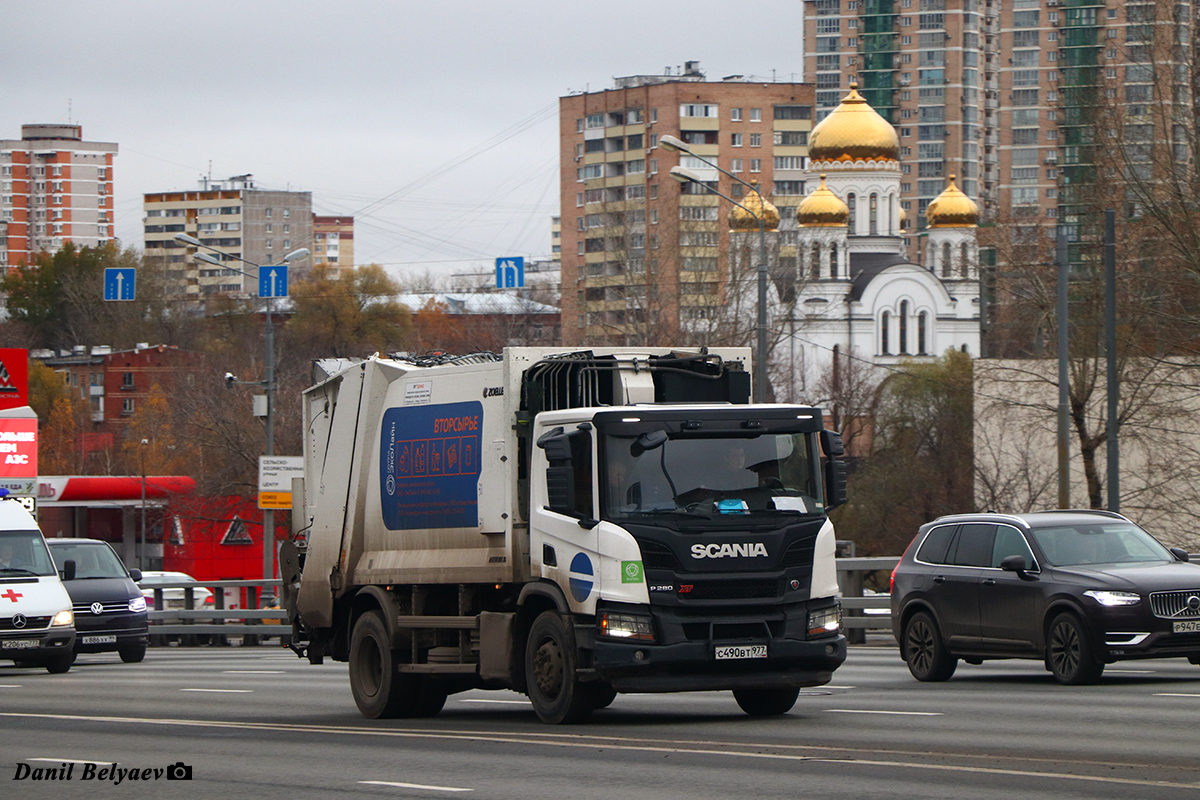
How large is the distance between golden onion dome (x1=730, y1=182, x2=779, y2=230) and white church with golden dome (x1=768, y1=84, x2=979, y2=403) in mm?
11686

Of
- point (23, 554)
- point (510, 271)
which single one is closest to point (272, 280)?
point (23, 554)

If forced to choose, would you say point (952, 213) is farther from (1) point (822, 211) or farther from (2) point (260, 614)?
(2) point (260, 614)

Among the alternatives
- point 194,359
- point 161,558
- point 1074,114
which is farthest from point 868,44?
point 1074,114

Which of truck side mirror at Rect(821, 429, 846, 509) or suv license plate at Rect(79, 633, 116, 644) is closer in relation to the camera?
truck side mirror at Rect(821, 429, 846, 509)

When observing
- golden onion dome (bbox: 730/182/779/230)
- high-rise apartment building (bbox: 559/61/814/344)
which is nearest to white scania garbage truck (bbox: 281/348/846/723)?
golden onion dome (bbox: 730/182/779/230)

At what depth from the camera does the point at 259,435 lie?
216 feet

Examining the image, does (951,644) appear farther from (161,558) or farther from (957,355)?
(957,355)

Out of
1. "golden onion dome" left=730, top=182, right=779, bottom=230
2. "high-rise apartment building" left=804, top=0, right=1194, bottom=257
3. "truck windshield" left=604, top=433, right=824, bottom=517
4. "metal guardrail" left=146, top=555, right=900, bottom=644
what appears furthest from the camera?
"high-rise apartment building" left=804, top=0, right=1194, bottom=257

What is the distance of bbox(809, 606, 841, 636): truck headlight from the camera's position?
13.7 meters

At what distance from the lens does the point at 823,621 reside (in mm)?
13820

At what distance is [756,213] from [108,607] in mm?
29312

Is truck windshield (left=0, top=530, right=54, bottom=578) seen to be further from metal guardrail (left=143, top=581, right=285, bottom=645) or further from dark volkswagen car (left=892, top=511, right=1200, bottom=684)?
dark volkswagen car (left=892, top=511, right=1200, bottom=684)

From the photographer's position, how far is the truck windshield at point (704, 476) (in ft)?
44.2

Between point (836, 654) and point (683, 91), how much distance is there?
5581 inches
